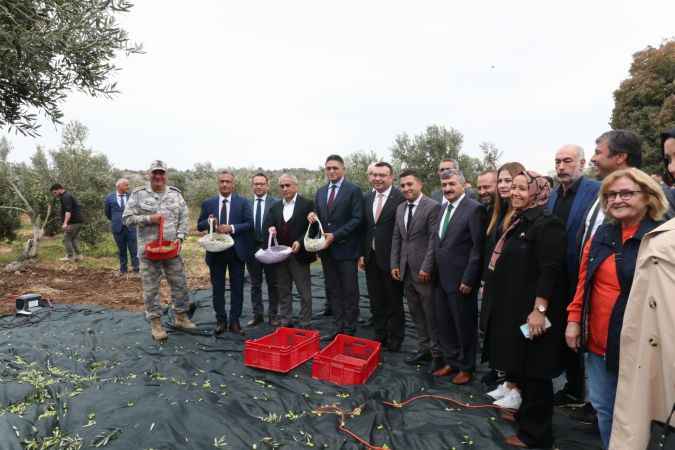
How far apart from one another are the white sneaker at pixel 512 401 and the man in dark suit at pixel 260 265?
3.25 metres

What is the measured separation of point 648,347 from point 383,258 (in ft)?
10.0

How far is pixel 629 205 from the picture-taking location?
6.99ft

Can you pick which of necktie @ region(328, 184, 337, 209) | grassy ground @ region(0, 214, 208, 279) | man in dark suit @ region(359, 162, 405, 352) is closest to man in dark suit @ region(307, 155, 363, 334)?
necktie @ region(328, 184, 337, 209)

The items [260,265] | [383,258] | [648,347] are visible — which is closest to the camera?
[648,347]

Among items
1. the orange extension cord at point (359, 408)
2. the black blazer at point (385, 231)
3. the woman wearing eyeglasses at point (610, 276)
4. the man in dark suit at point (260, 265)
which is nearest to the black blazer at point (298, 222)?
the man in dark suit at point (260, 265)

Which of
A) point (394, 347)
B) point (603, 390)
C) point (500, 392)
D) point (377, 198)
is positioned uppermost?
point (377, 198)

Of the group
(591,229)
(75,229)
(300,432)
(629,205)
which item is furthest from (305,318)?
(75,229)

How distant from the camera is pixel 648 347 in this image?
1760 mm

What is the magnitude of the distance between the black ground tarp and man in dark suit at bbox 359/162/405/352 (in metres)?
0.37

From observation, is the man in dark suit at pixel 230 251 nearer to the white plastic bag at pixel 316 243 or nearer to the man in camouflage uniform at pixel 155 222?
the man in camouflage uniform at pixel 155 222

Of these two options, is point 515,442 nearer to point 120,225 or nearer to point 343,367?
point 343,367

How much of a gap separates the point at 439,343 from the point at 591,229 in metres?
1.89

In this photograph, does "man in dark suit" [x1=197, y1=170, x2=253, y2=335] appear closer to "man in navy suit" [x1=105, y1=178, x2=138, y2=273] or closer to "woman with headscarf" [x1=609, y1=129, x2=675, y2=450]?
"woman with headscarf" [x1=609, y1=129, x2=675, y2=450]

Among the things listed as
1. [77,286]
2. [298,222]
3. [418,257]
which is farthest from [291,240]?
[77,286]
